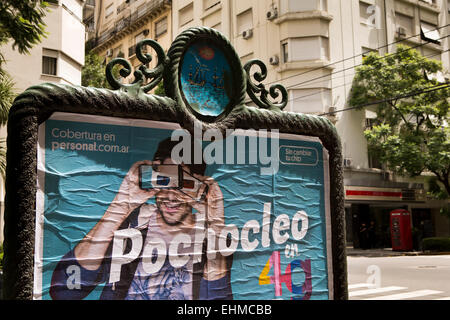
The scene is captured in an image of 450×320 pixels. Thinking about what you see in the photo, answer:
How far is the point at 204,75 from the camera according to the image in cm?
507

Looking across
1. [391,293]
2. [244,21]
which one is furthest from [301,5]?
[391,293]

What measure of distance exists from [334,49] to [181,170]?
21639 millimetres

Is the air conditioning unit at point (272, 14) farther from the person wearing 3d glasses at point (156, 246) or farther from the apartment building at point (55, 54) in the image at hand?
the person wearing 3d glasses at point (156, 246)

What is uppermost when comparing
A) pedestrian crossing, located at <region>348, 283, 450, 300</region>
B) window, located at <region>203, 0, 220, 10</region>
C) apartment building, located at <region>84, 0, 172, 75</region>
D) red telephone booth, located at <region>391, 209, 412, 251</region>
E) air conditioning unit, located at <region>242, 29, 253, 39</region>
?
apartment building, located at <region>84, 0, 172, 75</region>

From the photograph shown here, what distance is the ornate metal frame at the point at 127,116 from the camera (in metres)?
3.90

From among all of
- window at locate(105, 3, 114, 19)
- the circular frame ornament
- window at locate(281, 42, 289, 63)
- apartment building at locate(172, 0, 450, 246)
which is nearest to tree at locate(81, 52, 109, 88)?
apartment building at locate(172, 0, 450, 246)

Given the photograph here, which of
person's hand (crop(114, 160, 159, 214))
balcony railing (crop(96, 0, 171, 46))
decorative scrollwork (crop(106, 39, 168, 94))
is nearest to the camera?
person's hand (crop(114, 160, 159, 214))

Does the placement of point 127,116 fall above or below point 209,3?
below

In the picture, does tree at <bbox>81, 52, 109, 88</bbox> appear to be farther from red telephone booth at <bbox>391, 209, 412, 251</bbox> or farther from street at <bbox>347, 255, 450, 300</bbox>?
street at <bbox>347, 255, 450, 300</bbox>

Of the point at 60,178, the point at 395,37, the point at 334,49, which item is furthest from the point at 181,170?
the point at 395,37

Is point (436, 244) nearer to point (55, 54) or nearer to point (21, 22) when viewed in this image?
point (55, 54)

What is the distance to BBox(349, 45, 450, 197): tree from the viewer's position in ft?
71.4

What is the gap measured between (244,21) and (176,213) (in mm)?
23740

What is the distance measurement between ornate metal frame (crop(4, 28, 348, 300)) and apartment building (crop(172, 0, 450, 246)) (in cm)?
1868
